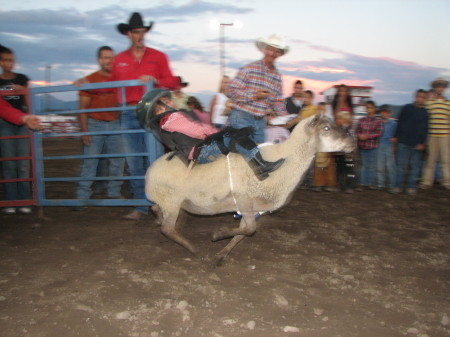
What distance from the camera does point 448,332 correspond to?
2.86 metres

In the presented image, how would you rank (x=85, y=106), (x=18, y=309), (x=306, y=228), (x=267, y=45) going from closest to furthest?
(x=18, y=309)
(x=267, y=45)
(x=306, y=228)
(x=85, y=106)

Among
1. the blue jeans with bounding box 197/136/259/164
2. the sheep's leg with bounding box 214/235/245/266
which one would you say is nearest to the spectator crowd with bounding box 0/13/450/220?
the blue jeans with bounding box 197/136/259/164

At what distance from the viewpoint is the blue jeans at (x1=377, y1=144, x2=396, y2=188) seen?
8.09m

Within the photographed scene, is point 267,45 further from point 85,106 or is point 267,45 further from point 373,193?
point 373,193

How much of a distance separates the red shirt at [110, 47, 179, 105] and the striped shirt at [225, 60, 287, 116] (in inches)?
49.5

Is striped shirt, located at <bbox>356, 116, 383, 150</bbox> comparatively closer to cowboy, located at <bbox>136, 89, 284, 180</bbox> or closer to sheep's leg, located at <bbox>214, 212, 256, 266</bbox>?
cowboy, located at <bbox>136, 89, 284, 180</bbox>

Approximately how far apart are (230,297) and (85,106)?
148 inches

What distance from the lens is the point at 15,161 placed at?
5.86 m

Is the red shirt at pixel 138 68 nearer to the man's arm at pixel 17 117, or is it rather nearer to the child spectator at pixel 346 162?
the man's arm at pixel 17 117

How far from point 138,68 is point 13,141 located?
2.12 m

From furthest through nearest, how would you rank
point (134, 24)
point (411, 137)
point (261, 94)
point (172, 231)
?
1. point (411, 137)
2. point (134, 24)
3. point (261, 94)
4. point (172, 231)

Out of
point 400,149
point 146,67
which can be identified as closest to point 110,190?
point 146,67

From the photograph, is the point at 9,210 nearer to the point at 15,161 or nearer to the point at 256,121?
the point at 15,161

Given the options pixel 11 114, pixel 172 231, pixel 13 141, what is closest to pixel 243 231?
pixel 172 231
